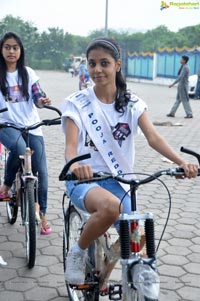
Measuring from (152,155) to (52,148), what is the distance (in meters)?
1.83

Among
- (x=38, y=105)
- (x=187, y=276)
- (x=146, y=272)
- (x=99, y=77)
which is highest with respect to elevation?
(x=99, y=77)

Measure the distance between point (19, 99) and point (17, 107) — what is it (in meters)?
0.08

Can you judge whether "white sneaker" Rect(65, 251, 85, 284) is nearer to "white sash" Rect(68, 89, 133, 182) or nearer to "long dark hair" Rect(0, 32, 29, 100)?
"white sash" Rect(68, 89, 133, 182)

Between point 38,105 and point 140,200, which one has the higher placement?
point 38,105

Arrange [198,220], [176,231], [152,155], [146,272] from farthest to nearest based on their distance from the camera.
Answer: [152,155] < [198,220] < [176,231] < [146,272]

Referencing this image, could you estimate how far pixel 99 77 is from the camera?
274 centimetres

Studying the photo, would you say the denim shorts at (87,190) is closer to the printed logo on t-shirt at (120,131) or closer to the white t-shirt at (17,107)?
the printed logo on t-shirt at (120,131)

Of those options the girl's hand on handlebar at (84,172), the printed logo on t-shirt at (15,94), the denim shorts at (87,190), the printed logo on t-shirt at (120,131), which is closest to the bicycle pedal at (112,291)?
the denim shorts at (87,190)

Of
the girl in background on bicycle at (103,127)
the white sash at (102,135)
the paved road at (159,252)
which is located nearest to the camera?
the girl in background on bicycle at (103,127)

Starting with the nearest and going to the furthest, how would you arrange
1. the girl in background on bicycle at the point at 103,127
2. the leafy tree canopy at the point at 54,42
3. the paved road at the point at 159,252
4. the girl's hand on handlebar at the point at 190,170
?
the girl's hand on handlebar at the point at 190,170, the girl in background on bicycle at the point at 103,127, the paved road at the point at 159,252, the leafy tree canopy at the point at 54,42

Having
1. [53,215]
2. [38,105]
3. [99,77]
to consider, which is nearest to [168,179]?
[53,215]

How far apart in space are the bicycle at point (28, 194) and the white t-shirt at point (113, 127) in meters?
0.93

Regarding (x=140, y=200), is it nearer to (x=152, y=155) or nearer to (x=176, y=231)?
(x=176, y=231)

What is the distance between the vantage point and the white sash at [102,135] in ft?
9.04
